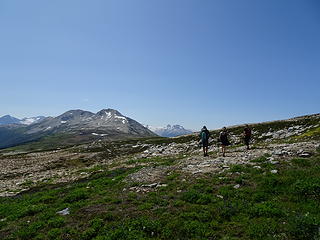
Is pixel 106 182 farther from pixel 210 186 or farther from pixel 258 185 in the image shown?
pixel 258 185

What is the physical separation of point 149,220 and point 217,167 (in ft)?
30.8

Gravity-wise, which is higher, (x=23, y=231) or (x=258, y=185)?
(x=258, y=185)

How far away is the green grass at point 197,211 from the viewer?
8.38m

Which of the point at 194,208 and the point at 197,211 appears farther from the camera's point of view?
the point at 194,208

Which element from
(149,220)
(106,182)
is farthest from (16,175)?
(149,220)

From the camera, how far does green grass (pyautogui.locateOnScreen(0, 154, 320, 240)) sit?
8375 millimetres

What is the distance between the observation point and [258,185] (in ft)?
40.2

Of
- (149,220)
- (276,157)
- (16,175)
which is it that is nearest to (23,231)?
(149,220)

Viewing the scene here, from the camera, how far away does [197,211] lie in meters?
10.2

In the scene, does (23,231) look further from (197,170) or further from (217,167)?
(217,167)

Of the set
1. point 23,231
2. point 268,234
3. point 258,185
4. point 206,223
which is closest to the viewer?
point 268,234

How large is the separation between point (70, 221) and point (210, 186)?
8137mm

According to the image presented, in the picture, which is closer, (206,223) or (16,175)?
(206,223)

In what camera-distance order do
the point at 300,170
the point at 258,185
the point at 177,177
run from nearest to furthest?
the point at 258,185
the point at 300,170
the point at 177,177
